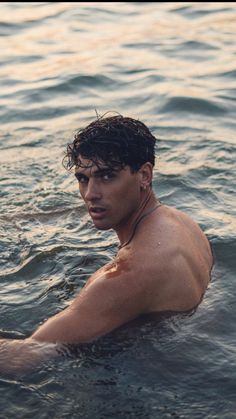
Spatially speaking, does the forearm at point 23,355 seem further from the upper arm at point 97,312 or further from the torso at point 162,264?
the torso at point 162,264

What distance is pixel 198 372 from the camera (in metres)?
4.48

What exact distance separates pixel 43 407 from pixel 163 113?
585 centimetres

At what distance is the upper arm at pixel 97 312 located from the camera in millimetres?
4324

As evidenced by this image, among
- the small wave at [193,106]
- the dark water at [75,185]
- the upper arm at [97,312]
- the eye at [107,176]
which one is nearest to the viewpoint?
the upper arm at [97,312]

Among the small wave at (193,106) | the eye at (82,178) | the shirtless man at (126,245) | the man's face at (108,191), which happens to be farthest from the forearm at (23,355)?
the small wave at (193,106)

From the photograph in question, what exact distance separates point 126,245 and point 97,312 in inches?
17.8

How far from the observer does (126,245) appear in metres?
4.60

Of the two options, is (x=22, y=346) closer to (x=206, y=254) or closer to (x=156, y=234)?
(x=156, y=234)

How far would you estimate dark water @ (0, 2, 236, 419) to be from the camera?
4.43 m

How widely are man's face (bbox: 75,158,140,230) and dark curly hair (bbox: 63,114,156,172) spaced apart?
0.04 m

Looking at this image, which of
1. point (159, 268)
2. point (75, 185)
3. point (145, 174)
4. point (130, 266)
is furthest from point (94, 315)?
point (75, 185)

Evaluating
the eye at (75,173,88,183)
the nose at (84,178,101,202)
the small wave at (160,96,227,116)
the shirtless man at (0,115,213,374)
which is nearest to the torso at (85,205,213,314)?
the shirtless man at (0,115,213,374)

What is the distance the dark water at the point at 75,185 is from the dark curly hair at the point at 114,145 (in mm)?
910

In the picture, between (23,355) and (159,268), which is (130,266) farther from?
(23,355)
